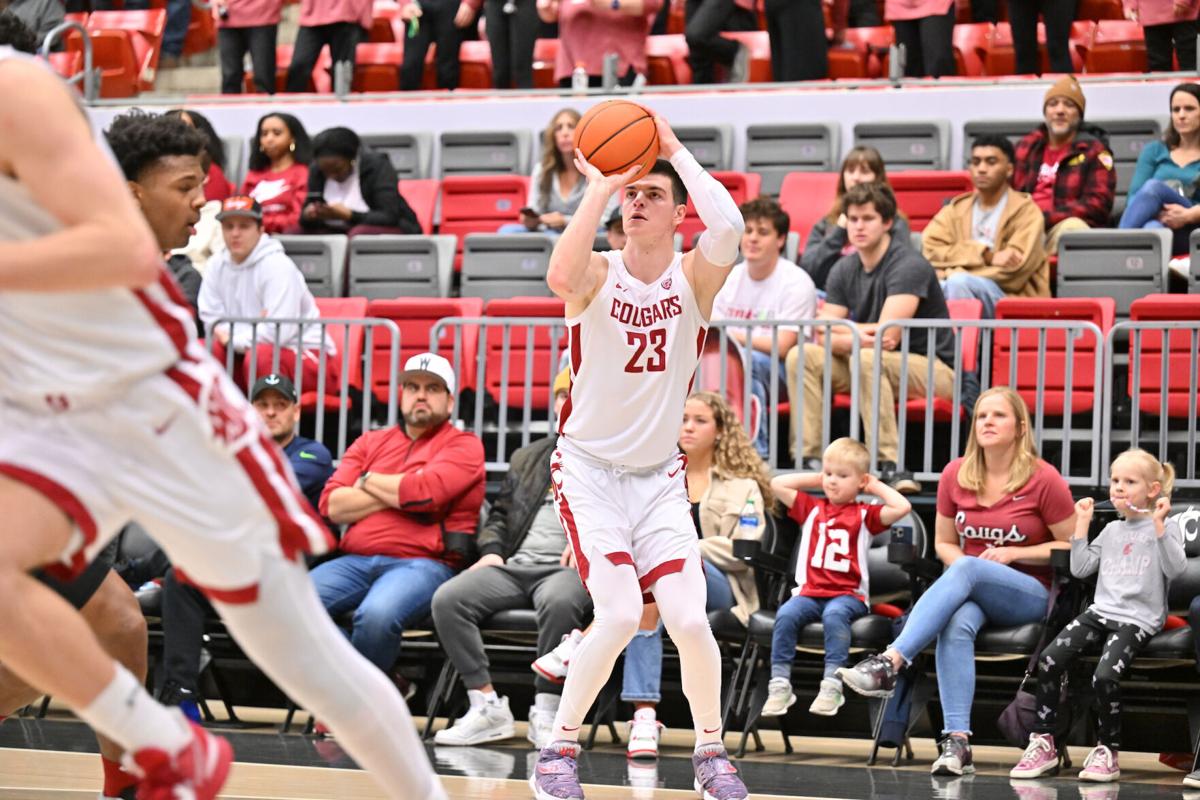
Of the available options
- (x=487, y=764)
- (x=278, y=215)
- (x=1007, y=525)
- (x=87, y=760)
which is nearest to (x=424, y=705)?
(x=487, y=764)

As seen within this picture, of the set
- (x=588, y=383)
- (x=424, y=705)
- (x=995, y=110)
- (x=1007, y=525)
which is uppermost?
(x=995, y=110)

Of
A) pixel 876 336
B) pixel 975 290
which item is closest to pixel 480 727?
pixel 876 336

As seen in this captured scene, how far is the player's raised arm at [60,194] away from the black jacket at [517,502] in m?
A: 4.69

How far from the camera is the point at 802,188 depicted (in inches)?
407

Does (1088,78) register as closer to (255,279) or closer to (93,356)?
(255,279)

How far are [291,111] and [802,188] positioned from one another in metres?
4.03

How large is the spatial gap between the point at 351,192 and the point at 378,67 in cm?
315

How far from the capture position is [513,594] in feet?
23.6

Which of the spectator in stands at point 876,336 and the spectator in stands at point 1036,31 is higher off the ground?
the spectator in stands at point 1036,31

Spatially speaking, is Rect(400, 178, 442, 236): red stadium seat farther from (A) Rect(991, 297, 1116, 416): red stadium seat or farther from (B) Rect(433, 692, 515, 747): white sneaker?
(B) Rect(433, 692, 515, 747): white sneaker

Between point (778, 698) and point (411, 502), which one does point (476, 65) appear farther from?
point (778, 698)

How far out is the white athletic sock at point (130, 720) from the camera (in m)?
2.96

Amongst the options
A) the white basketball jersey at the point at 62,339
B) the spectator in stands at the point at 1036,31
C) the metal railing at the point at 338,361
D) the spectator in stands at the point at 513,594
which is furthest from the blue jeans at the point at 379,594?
the spectator in stands at the point at 1036,31

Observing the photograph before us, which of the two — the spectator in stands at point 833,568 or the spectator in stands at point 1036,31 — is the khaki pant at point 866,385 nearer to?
the spectator in stands at point 833,568
